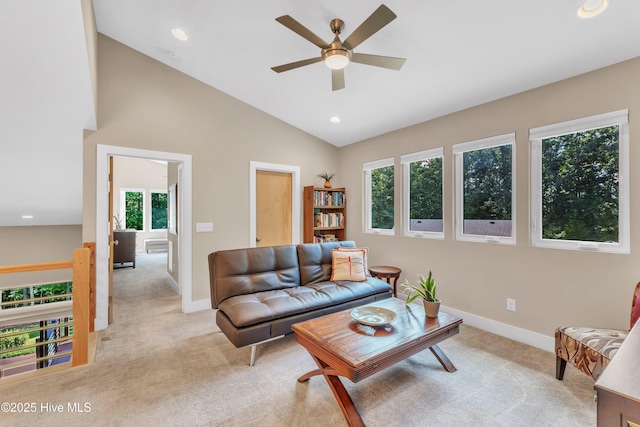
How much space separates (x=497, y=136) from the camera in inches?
116

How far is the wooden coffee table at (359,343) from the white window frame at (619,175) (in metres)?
1.37

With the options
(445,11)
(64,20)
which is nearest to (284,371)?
(64,20)

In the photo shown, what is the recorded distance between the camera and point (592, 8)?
182 cm

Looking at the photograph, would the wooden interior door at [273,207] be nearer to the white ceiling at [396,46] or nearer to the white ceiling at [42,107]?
the white ceiling at [396,46]

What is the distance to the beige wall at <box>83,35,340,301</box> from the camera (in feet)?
10.1

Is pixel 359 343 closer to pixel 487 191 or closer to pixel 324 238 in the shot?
pixel 487 191

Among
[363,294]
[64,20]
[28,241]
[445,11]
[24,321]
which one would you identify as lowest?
[24,321]

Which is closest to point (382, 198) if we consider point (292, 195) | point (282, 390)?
point (292, 195)

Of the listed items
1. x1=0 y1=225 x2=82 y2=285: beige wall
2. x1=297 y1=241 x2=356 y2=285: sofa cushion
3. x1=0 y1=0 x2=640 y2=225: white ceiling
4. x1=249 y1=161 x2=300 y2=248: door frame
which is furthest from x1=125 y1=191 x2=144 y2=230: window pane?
x1=297 y1=241 x2=356 y2=285: sofa cushion

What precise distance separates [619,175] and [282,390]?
3.18 meters

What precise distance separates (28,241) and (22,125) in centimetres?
296

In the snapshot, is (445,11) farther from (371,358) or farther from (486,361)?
(486,361)

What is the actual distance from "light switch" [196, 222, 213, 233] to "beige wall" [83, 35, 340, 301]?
0.05 meters

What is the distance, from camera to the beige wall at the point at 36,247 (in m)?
4.27
